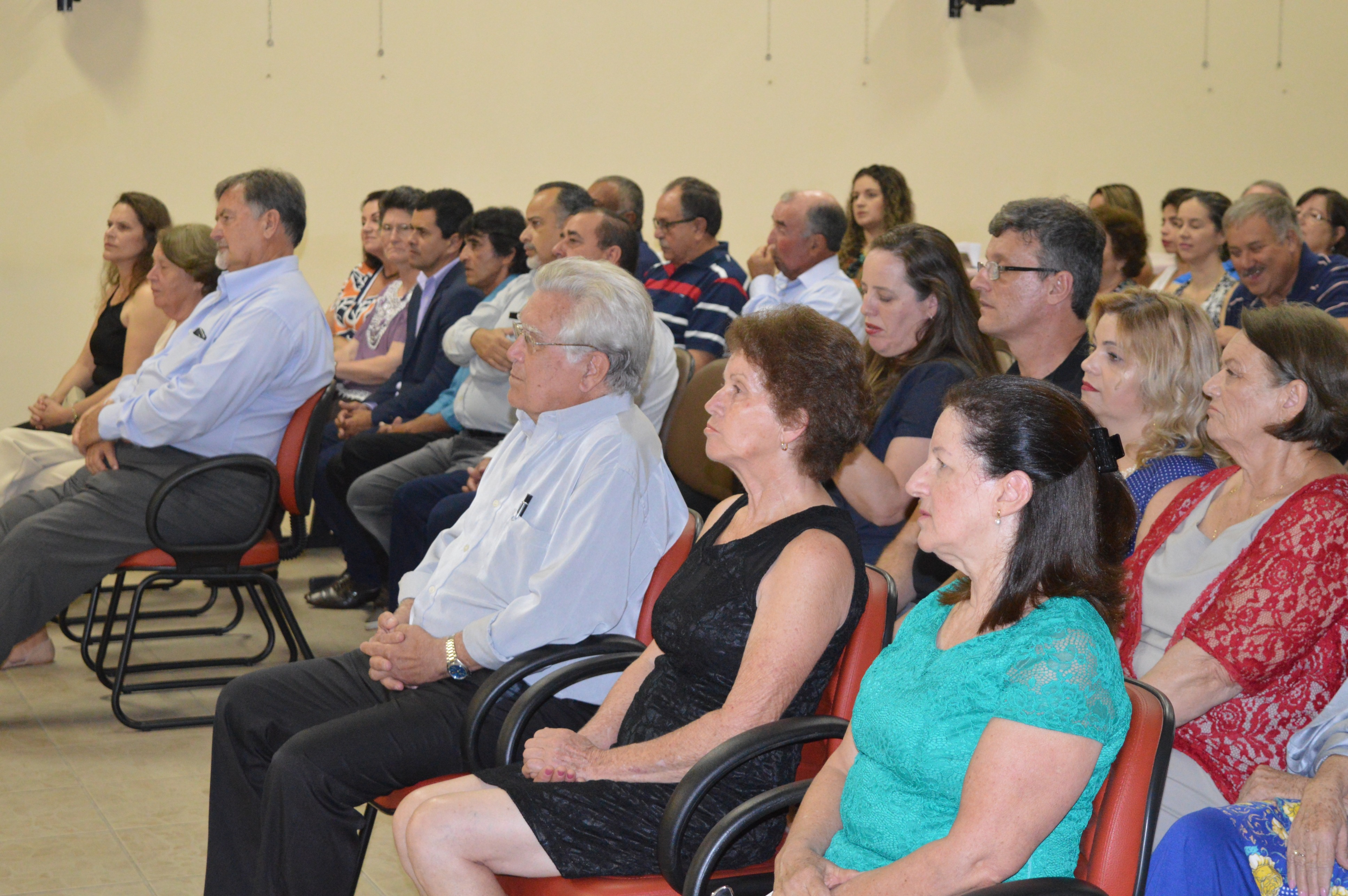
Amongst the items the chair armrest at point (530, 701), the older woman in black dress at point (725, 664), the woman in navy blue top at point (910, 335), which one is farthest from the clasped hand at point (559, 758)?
the woman in navy blue top at point (910, 335)

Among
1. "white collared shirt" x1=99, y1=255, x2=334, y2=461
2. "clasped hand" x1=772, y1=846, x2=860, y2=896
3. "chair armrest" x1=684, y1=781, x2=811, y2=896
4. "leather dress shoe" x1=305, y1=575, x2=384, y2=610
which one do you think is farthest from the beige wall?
"clasped hand" x1=772, y1=846, x2=860, y2=896

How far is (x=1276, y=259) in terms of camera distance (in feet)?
15.1

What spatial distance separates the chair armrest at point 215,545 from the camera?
3518 mm

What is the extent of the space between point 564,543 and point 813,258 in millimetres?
2953

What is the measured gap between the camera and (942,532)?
153 cm

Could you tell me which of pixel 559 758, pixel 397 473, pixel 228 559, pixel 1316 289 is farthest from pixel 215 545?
pixel 1316 289

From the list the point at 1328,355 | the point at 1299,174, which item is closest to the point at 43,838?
the point at 1328,355

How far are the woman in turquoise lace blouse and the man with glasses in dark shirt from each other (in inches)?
55.6

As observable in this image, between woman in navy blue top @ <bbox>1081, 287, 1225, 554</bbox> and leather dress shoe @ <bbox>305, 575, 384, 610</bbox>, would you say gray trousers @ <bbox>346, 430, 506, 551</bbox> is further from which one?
woman in navy blue top @ <bbox>1081, 287, 1225, 554</bbox>

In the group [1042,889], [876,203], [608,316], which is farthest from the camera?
[876,203]

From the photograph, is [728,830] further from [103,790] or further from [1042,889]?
[103,790]

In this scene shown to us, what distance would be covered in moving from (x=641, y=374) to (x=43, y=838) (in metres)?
1.78

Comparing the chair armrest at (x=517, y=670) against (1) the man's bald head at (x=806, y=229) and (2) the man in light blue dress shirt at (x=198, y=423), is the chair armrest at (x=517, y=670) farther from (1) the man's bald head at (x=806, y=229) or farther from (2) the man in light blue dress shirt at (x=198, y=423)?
(1) the man's bald head at (x=806, y=229)

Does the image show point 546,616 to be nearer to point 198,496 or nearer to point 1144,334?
point 1144,334
